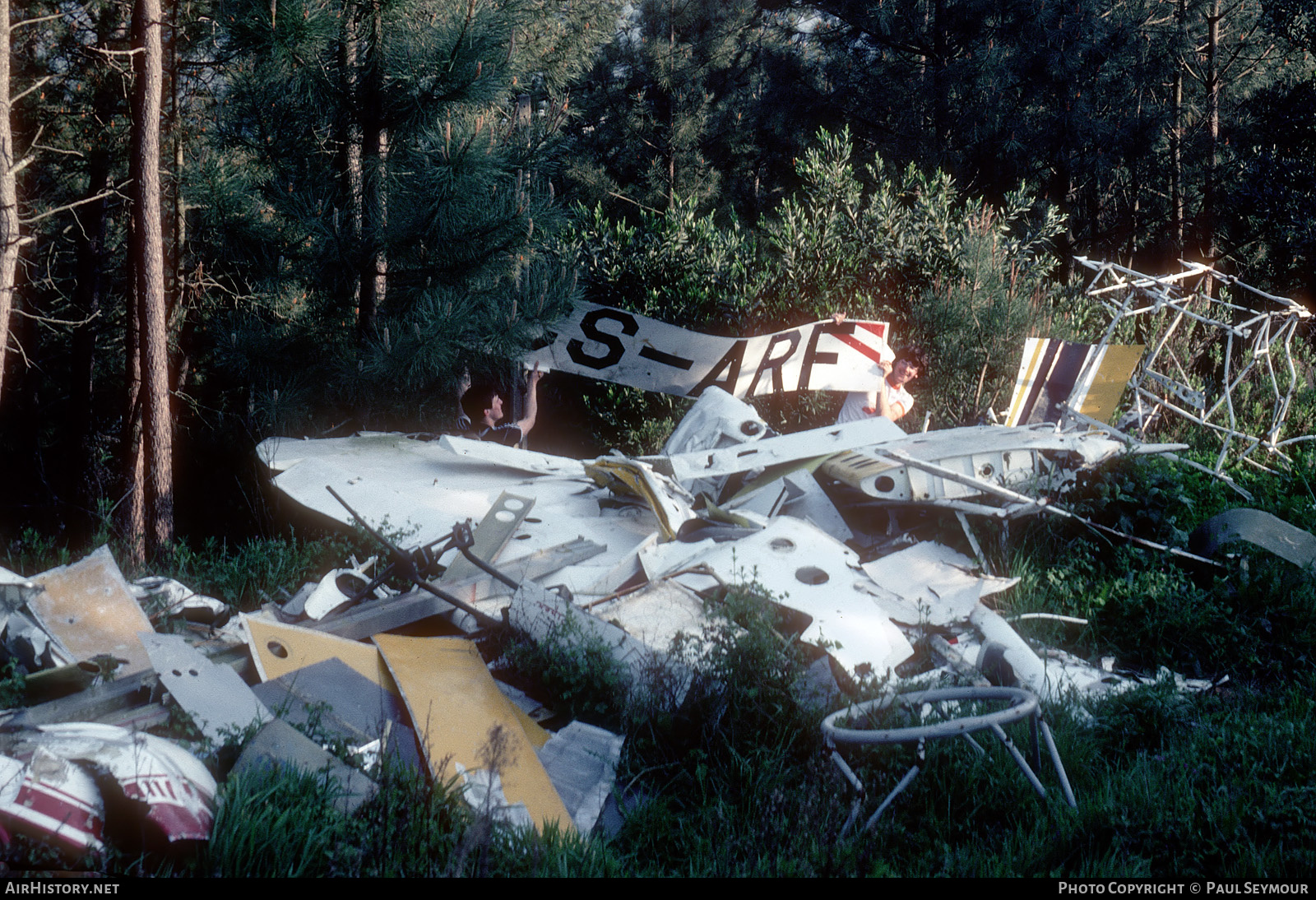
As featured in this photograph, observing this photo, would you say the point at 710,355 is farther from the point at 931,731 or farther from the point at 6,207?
the point at 931,731

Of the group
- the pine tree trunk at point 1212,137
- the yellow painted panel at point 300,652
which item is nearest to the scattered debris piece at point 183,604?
the yellow painted panel at point 300,652

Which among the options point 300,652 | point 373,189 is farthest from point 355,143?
point 300,652

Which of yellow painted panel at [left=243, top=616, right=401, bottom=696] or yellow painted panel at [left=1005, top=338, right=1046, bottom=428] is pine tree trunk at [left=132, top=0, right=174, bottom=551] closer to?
yellow painted panel at [left=243, top=616, right=401, bottom=696]

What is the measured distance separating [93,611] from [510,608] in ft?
6.18

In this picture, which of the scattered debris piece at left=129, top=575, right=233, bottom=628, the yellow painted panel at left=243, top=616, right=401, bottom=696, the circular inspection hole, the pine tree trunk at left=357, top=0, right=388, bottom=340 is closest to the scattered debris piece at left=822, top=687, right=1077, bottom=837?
the circular inspection hole

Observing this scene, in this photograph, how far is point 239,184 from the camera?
6574mm

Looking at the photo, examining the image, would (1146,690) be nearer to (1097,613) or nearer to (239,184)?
(1097,613)

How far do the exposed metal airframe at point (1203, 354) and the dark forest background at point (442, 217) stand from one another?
35.7 inches

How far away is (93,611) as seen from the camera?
383 centimetres

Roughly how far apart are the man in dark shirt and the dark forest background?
0.21 metres

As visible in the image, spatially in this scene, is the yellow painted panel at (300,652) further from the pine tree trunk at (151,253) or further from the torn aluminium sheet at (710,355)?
the torn aluminium sheet at (710,355)

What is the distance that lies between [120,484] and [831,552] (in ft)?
21.0

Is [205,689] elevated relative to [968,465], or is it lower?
lower

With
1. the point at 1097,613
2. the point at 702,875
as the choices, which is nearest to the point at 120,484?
the point at 702,875
